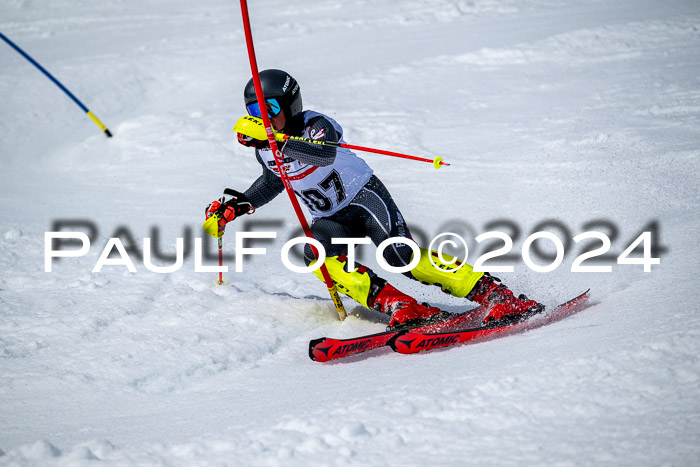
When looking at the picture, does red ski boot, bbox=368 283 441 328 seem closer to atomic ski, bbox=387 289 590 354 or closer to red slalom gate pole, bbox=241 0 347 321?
atomic ski, bbox=387 289 590 354

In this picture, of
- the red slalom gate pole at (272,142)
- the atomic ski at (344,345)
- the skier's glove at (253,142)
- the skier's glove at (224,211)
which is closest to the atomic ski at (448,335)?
the atomic ski at (344,345)

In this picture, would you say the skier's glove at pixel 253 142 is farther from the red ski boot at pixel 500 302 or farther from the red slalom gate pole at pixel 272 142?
the red ski boot at pixel 500 302

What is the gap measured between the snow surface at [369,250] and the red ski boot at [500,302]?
0.64ft

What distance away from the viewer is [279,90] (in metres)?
4.16

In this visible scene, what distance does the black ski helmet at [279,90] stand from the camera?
4.16 m

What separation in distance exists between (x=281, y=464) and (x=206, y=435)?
0.46 m

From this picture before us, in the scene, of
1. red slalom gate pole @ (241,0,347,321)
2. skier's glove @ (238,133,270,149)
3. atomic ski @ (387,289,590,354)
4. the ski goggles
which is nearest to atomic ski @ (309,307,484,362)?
atomic ski @ (387,289,590,354)

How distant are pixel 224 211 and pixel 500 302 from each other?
1985 mm

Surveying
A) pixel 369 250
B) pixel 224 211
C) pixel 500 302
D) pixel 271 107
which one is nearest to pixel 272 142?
pixel 271 107

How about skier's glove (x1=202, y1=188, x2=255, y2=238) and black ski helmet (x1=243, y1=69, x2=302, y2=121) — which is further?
skier's glove (x1=202, y1=188, x2=255, y2=238)

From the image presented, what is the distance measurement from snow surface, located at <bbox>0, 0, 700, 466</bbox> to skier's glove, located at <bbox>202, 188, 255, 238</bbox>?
576 mm

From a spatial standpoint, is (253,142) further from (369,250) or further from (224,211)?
(369,250)

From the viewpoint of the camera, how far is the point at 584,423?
2711 mm

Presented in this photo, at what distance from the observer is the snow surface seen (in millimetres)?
2873
